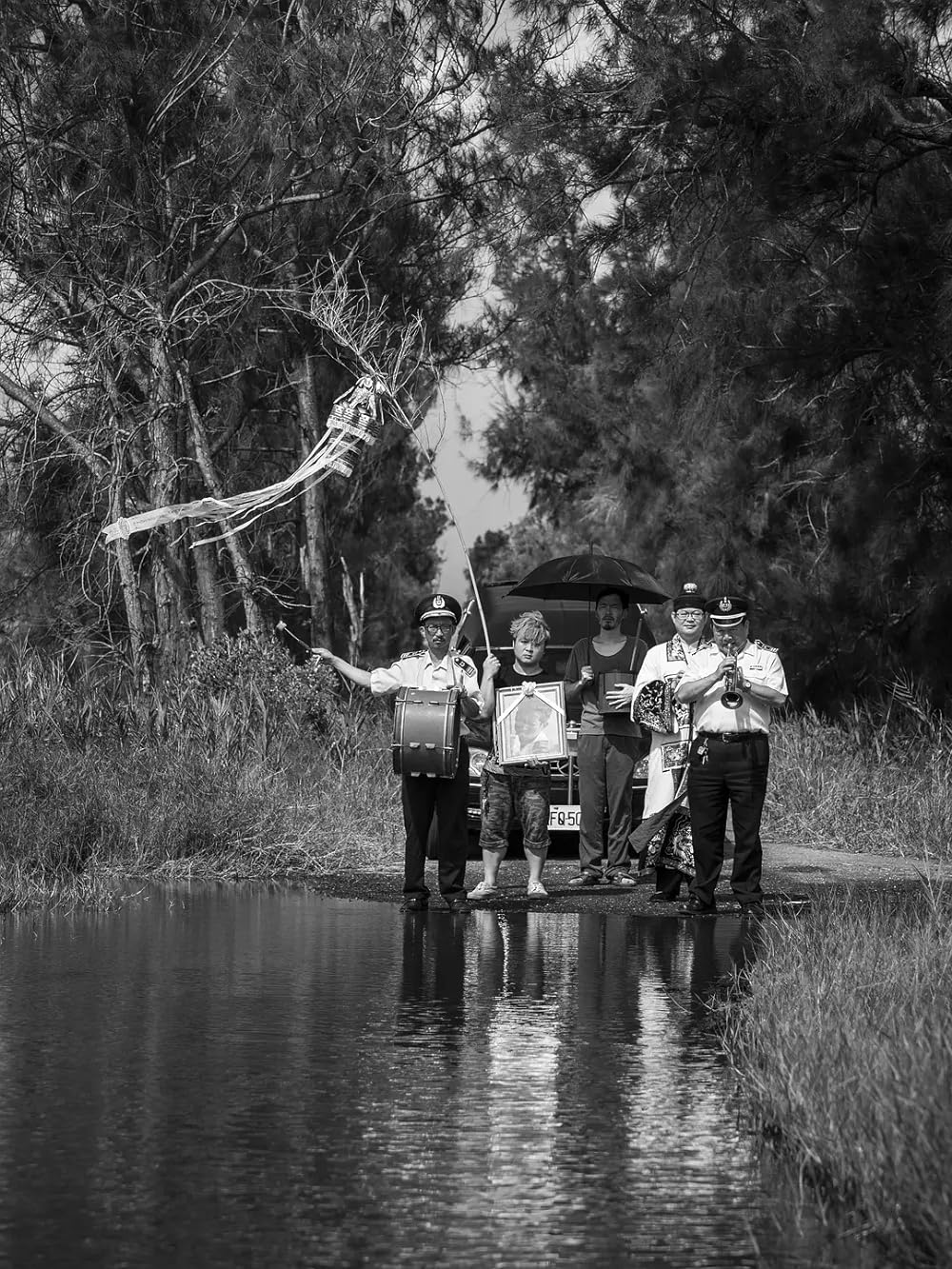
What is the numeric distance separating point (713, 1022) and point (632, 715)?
454 centimetres

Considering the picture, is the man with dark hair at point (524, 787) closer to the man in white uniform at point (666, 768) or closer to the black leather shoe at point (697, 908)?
the man in white uniform at point (666, 768)

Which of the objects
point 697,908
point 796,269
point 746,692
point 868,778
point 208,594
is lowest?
point 697,908

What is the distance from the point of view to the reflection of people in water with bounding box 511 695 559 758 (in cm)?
1255

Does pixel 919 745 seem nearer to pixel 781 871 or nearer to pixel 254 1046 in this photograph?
pixel 781 871

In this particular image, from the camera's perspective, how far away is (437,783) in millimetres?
12148

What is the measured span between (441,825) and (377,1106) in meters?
5.67

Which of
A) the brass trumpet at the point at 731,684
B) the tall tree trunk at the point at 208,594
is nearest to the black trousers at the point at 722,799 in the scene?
the brass trumpet at the point at 731,684

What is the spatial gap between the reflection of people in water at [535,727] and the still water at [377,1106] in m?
2.00

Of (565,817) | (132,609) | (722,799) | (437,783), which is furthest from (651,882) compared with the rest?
(132,609)

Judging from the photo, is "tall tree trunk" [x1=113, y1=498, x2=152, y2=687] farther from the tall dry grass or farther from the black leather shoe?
the black leather shoe

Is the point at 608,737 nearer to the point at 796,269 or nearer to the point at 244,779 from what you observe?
the point at 244,779

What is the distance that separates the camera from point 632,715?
40.8 ft

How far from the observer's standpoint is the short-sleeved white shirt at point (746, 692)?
38.5 feet

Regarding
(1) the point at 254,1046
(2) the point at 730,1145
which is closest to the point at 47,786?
(1) the point at 254,1046
